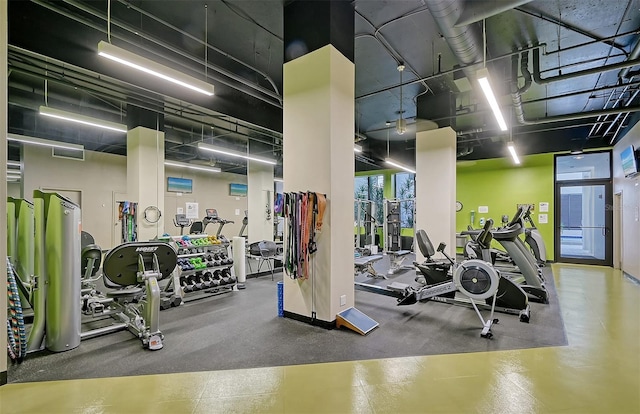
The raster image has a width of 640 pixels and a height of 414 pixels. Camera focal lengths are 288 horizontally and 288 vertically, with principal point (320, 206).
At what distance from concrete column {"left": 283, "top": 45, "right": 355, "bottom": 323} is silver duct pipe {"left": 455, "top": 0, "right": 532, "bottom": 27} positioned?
4.80 feet

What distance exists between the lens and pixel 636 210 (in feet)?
20.9

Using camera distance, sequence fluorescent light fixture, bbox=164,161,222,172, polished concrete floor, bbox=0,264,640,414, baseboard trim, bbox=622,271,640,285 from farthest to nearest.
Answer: fluorescent light fixture, bbox=164,161,222,172, baseboard trim, bbox=622,271,640,285, polished concrete floor, bbox=0,264,640,414

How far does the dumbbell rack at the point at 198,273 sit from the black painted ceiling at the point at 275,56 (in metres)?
2.58

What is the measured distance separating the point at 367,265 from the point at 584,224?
7.37 meters

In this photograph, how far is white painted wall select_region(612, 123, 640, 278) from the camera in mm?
6344

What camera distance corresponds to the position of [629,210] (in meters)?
6.88

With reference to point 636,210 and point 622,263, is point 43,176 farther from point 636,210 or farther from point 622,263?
point 622,263

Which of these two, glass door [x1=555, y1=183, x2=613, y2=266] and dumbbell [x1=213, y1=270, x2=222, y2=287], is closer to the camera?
dumbbell [x1=213, y1=270, x2=222, y2=287]

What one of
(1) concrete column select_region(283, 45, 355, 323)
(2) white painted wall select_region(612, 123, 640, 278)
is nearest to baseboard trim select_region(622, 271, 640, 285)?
(2) white painted wall select_region(612, 123, 640, 278)

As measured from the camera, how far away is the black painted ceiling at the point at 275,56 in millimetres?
3984

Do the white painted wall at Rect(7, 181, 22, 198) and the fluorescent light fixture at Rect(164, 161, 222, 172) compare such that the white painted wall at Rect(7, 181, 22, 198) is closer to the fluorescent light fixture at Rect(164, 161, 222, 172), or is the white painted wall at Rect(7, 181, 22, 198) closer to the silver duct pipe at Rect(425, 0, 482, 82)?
the fluorescent light fixture at Rect(164, 161, 222, 172)

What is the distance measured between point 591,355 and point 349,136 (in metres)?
3.67

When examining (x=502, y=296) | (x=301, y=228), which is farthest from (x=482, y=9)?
(x=502, y=296)

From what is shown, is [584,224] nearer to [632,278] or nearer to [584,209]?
[584,209]
